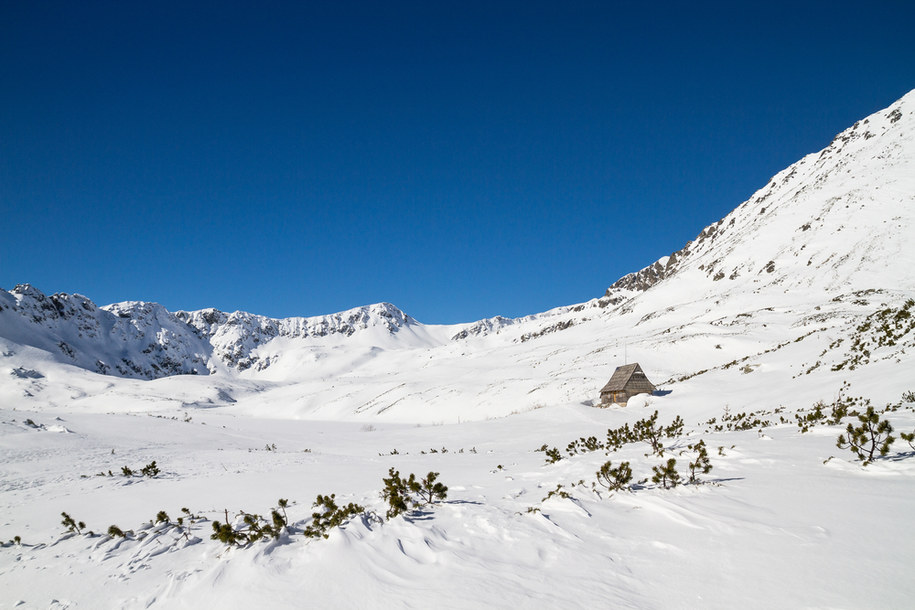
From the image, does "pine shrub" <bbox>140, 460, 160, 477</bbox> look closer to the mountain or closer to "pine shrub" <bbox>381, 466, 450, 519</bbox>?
"pine shrub" <bbox>381, 466, 450, 519</bbox>

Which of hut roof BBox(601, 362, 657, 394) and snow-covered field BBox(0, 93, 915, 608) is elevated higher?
hut roof BBox(601, 362, 657, 394)

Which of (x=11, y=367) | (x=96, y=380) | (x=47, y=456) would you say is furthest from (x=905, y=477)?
(x=11, y=367)

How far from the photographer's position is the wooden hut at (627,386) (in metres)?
26.8

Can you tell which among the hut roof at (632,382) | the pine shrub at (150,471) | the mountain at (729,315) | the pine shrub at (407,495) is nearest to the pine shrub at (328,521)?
the pine shrub at (407,495)

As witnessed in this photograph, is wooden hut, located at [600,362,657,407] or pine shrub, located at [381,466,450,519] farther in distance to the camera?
wooden hut, located at [600,362,657,407]

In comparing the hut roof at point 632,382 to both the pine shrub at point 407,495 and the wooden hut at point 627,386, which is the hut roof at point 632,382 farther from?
the pine shrub at point 407,495

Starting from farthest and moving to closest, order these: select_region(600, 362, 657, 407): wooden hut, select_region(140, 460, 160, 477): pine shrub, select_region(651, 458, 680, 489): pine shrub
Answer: select_region(600, 362, 657, 407): wooden hut
select_region(140, 460, 160, 477): pine shrub
select_region(651, 458, 680, 489): pine shrub

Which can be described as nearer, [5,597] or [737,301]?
[5,597]

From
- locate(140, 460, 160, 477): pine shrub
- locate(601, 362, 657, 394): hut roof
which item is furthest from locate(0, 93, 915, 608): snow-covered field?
locate(601, 362, 657, 394): hut roof

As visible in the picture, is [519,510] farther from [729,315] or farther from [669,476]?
[729,315]

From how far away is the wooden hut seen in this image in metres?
26.8

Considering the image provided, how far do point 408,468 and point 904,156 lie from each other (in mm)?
91737

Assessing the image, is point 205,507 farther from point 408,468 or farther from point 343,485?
point 408,468

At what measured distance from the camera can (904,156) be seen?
66.4 m
